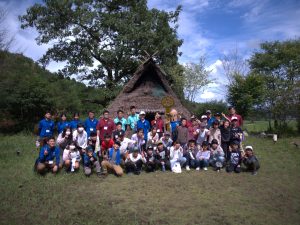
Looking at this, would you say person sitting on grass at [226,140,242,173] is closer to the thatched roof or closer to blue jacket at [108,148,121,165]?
blue jacket at [108,148,121,165]

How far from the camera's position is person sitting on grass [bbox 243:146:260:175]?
27.3 feet

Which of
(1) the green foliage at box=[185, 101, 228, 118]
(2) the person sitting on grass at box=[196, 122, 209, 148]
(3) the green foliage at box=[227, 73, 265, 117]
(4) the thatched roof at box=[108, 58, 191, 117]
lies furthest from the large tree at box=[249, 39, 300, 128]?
(2) the person sitting on grass at box=[196, 122, 209, 148]

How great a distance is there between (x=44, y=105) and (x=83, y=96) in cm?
429

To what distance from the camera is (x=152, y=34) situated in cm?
1914

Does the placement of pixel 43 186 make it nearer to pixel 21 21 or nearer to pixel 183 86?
pixel 21 21

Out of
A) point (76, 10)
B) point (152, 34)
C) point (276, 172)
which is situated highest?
point (76, 10)

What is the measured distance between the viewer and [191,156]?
8.75 meters

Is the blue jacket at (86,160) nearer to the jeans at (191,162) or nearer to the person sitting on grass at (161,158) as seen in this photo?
the person sitting on grass at (161,158)

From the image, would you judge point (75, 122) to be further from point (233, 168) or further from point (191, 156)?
point (233, 168)

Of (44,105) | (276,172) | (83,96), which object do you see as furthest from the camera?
(83,96)

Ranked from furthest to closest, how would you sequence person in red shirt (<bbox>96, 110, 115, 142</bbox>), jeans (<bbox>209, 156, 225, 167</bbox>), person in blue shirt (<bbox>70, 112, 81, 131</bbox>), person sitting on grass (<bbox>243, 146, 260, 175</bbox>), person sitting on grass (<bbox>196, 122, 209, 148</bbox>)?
person sitting on grass (<bbox>196, 122, 209, 148</bbox>), person in blue shirt (<bbox>70, 112, 81, 131</bbox>), person in red shirt (<bbox>96, 110, 115, 142</bbox>), jeans (<bbox>209, 156, 225, 167</bbox>), person sitting on grass (<bbox>243, 146, 260, 175</bbox>)

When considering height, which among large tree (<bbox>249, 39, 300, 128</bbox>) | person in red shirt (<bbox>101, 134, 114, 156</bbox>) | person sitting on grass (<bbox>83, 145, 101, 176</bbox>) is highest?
large tree (<bbox>249, 39, 300, 128</bbox>)

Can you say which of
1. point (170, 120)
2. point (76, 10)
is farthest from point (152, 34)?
point (170, 120)

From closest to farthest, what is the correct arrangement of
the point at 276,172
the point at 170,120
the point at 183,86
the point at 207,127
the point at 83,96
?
the point at 276,172 → the point at 207,127 → the point at 170,120 → the point at 83,96 → the point at 183,86
